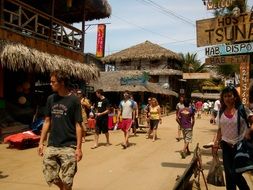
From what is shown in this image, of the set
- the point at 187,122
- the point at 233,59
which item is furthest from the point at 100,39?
the point at 233,59

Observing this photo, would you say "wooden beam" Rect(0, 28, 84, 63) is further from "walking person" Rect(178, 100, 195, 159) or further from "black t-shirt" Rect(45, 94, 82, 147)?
"black t-shirt" Rect(45, 94, 82, 147)

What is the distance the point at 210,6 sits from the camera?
31.9 feet

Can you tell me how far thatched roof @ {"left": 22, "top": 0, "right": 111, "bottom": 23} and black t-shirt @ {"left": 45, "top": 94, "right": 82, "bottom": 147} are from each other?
40.4 ft

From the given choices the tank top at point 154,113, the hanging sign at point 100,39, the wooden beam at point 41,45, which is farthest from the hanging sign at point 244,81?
the hanging sign at point 100,39

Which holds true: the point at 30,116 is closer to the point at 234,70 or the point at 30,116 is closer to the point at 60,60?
the point at 60,60

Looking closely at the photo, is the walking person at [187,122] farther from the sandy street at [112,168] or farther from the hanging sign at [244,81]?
the hanging sign at [244,81]

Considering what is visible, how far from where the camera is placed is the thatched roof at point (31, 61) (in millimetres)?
11875

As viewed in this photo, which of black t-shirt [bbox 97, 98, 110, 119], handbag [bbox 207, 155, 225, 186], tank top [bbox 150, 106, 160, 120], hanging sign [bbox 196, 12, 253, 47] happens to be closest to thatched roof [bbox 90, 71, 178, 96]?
tank top [bbox 150, 106, 160, 120]

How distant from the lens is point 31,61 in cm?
1277

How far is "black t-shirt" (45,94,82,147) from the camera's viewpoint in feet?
17.2

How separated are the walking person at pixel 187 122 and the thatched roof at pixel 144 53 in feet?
104

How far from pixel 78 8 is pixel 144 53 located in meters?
26.9

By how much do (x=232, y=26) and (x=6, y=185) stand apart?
5016mm

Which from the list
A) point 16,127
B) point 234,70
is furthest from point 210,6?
point 234,70
